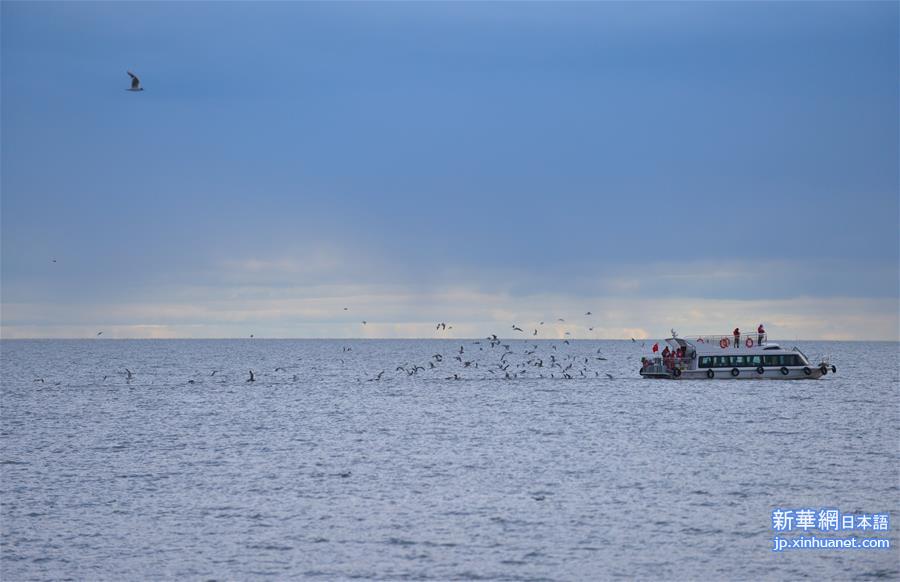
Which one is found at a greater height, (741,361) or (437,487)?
(741,361)

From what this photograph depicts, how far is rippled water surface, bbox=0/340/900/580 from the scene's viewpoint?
126 ft

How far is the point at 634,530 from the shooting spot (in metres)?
42.9

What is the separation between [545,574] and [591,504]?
40.9 ft

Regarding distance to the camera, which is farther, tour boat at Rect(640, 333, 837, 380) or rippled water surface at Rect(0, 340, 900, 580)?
tour boat at Rect(640, 333, 837, 380)

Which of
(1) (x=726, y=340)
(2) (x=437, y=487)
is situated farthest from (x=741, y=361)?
(2) (x=437, y=487)

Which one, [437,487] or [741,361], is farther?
[741,361]

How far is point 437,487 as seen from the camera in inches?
2099

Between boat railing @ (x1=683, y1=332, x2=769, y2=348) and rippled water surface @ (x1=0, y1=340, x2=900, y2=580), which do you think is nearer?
rippled water surface @ (x1=0, y1=340, x2=900, y2=580)

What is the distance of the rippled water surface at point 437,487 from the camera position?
38312mm

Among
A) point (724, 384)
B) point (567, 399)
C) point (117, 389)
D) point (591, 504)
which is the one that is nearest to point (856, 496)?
point (591, 504)

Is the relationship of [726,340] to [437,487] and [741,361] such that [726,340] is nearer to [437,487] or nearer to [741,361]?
[741,361]

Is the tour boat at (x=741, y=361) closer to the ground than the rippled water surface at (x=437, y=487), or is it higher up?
higher up

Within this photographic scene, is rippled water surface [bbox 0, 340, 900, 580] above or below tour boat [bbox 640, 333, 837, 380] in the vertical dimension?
below

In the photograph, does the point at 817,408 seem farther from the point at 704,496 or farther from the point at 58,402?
the point at 58,402
